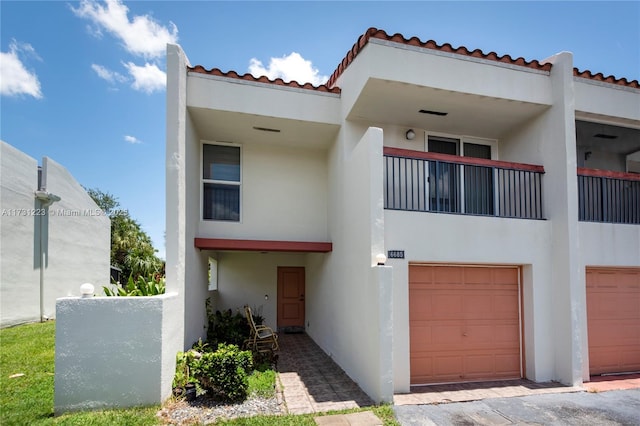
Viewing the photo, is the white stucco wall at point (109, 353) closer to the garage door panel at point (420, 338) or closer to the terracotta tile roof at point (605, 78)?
the garage door panel at point (420, 338)

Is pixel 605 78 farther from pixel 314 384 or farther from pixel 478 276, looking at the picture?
pixel 314 384

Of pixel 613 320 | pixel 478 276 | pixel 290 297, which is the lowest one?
pixel 290 297

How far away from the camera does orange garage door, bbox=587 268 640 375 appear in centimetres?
699

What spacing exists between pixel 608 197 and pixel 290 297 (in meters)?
9.08

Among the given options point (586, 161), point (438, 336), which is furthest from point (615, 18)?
point (438, 336)

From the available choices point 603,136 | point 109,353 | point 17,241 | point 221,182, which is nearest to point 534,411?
point 109,353

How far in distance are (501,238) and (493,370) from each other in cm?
254

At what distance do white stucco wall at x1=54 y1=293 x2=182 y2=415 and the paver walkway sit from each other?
2.12 metres

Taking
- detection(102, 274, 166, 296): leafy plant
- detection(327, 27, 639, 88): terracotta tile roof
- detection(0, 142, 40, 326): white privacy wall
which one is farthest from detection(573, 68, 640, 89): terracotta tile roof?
detection(0, 142, 40, 326): white privacy wall

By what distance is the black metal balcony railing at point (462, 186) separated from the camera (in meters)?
6.71

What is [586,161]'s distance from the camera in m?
9.42

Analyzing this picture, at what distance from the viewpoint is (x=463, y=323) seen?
6500 mm

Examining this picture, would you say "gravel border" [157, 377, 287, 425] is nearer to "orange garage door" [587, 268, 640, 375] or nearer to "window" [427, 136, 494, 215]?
"window" [427, 136, 494, 215]

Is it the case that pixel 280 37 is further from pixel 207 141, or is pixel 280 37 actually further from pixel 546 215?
pixel 546 215
